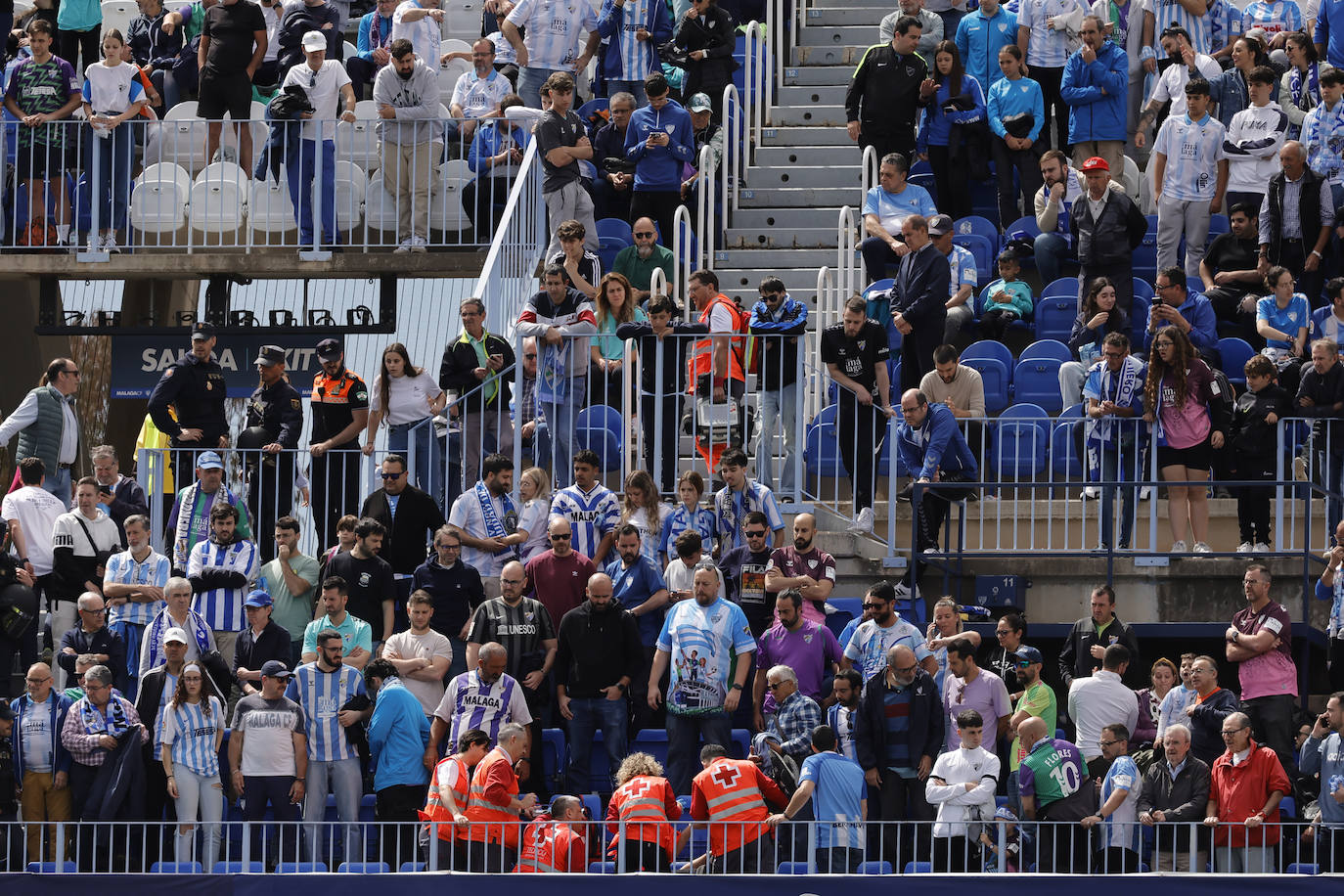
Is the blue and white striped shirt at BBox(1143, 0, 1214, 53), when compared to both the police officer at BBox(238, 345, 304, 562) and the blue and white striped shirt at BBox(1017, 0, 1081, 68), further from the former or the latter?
the police officer at BBox(238, 345, 304, 562)

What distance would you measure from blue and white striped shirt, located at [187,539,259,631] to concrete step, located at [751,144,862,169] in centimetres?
745

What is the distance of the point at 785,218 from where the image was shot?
829 inches

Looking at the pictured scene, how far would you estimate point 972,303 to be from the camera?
1914cm

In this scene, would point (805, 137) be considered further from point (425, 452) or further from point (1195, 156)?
point (425, 452)

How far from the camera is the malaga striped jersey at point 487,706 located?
14.9 m

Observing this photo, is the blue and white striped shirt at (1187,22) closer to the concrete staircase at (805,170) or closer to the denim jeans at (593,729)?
the concrete staircase at (805,170)

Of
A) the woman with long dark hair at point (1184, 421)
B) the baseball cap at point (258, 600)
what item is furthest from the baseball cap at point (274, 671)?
the woman with long dark hair at point (1184, 421)

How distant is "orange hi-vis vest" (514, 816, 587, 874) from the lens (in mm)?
13344

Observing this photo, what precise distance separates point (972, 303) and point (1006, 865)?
680 centimetres

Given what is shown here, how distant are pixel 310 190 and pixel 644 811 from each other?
8775mm

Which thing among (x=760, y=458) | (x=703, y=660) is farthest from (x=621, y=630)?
(x=760, y=458)

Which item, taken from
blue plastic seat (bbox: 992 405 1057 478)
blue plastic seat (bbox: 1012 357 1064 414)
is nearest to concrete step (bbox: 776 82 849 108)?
blue plastic seat (bbox: 1012 357 1064 414)

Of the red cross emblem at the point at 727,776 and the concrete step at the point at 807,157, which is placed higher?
the concrete step at the point at 807,157

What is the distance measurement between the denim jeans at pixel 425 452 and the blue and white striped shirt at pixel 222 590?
1417 mm
